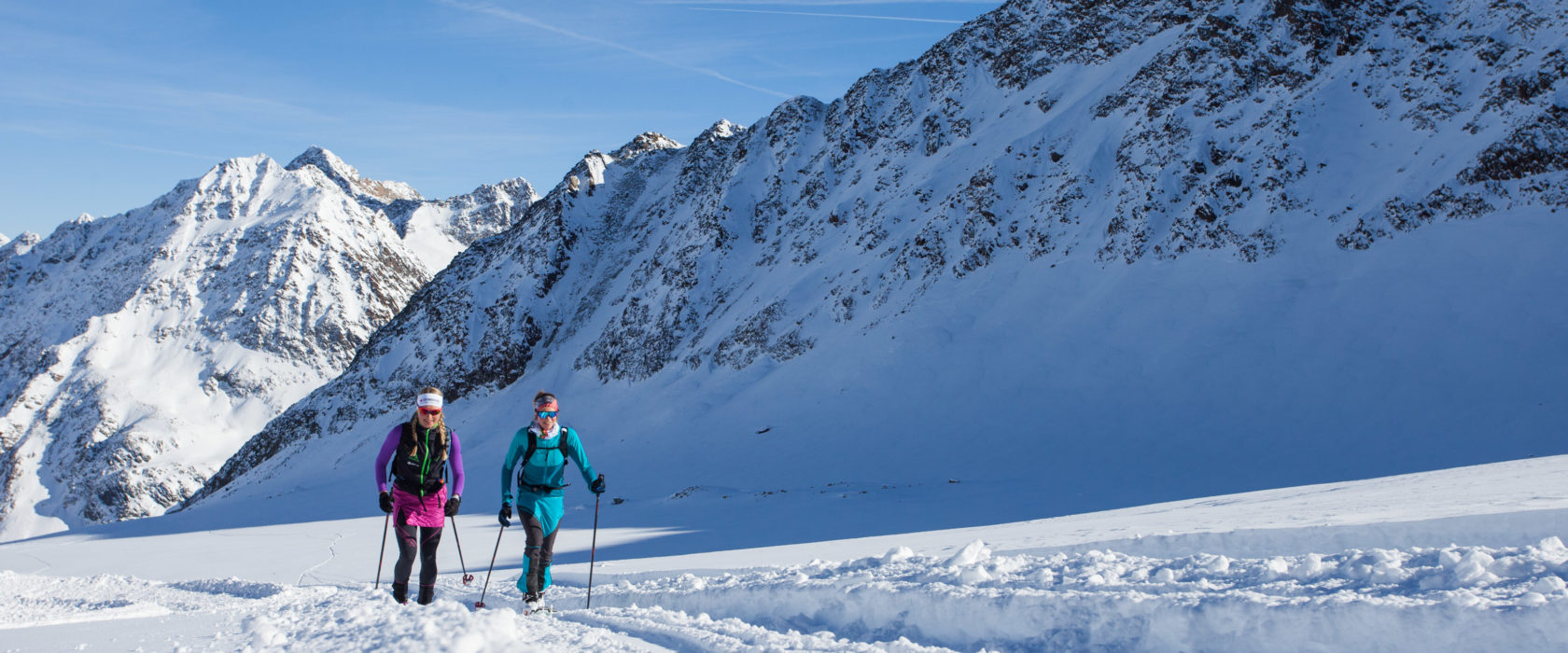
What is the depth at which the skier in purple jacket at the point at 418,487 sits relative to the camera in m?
7.50

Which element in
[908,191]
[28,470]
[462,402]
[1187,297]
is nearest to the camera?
[1187,297]

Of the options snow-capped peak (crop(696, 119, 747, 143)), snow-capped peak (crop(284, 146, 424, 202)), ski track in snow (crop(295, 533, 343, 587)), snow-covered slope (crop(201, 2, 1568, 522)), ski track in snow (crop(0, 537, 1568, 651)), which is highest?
snow-capped peak (crop(284, 146, 424, 202))

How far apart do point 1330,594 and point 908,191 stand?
118 ft

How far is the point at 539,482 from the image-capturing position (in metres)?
8.30

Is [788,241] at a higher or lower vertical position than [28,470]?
higher

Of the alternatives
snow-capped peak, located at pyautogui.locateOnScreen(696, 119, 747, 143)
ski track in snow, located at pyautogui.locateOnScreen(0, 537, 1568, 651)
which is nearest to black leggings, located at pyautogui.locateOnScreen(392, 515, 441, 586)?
ski track in snow, located at pyautogui.locateOnScreen(0, 537, 1568, 651)

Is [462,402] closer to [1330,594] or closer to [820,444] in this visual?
[820,444]

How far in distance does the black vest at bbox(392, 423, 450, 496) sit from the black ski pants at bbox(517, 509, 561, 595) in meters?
0.92

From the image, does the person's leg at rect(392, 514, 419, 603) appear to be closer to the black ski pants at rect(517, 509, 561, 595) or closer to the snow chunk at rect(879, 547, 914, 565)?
the black ski pants at rect(517, 509, 561, 595)

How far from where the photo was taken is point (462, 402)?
51.3 metres

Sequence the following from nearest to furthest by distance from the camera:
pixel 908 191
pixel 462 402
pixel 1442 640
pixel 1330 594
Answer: pixel 1442 640, pixel 1330 594, pixel 908 191, pixel 462 402

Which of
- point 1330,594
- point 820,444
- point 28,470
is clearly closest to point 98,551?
point 820,444

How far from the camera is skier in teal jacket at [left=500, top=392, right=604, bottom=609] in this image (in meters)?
8.20

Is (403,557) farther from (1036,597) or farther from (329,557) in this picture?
(329,557)
